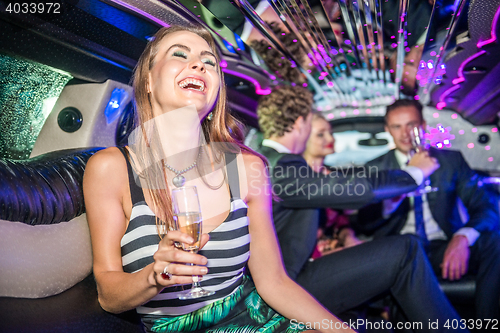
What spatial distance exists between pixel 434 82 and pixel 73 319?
262cm

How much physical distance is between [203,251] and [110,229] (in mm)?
279

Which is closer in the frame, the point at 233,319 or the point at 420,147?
the point at 233,319

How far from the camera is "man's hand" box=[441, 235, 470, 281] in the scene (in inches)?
88.4

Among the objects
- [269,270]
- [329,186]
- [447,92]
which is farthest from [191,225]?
[447,92]

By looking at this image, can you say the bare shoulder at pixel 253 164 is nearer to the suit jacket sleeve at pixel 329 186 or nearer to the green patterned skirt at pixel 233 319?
the green patterned skirt at pixel 233 319

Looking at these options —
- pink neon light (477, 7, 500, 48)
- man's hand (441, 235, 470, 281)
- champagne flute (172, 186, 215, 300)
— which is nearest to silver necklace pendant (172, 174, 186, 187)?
champagne flute (172, 186, 215, 300)

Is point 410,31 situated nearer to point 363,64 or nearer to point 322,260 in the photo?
point 363,64

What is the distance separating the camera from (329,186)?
6.22 ft

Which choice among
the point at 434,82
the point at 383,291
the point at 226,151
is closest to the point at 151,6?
the point at 226,151

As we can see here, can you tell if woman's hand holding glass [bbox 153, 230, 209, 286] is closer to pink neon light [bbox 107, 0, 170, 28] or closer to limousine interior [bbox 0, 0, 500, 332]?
limousine interior [bbox 0, 0, 500, 332]

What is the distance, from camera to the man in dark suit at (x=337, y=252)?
1.56 metres

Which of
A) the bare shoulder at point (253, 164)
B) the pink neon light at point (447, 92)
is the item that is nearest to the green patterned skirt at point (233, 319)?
the bare shoulder at point (253, 164)

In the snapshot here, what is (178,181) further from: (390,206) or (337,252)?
(390,206)

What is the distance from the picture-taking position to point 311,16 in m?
1.54
